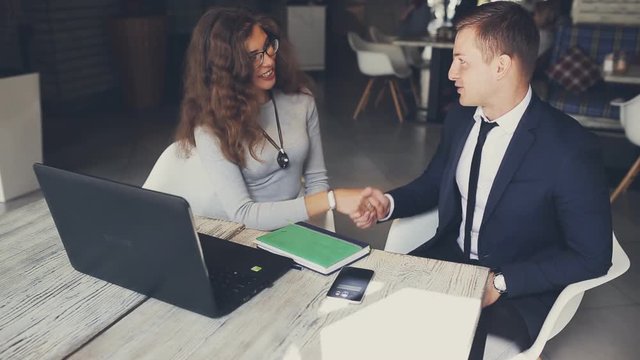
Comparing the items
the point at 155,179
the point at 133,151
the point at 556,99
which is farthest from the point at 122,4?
the point at 155,179

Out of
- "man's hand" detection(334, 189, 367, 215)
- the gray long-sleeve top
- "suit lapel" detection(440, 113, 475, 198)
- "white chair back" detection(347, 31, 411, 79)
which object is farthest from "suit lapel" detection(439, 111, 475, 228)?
"white chair back" detection(347, 31, 411, 79)

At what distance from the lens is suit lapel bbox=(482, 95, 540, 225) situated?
1793 mm

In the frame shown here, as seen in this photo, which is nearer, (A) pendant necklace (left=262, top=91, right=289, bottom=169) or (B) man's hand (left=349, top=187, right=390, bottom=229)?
(B) man's hand (left=349, top=187, right=390, bottom=229)

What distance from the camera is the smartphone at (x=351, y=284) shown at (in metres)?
1.34

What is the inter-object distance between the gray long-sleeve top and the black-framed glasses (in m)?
0.20

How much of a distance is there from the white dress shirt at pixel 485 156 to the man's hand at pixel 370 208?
266 millimetres

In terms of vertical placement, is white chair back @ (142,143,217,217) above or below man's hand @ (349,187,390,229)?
above

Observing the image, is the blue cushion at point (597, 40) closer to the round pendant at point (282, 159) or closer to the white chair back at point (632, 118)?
the white chair back at point (632, 118)

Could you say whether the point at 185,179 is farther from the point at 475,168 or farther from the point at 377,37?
the point at 377,37

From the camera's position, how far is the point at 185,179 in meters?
2.16

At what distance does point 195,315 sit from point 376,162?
4.07 m

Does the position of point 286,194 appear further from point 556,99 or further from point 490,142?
point 556,99

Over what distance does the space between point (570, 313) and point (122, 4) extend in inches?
277

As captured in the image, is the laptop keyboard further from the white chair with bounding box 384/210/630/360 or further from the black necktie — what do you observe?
the black necktie
